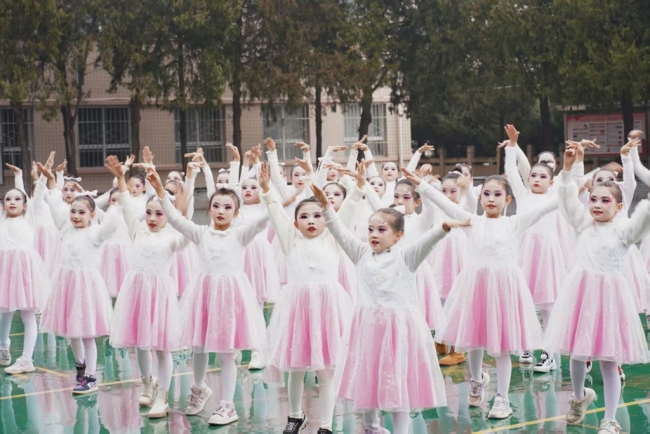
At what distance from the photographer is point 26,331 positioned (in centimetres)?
895

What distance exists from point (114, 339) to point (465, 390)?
105 inches

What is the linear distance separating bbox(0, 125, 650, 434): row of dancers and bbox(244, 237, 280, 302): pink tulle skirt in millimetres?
1489

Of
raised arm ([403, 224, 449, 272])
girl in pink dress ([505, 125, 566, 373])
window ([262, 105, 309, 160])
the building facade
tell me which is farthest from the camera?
window ([262, 105, 309, 160])

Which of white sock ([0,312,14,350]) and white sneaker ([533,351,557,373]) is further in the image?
white sock ([0,312,14,350])

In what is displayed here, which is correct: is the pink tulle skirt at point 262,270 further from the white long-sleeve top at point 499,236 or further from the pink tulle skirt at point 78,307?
the white long-sleeve top at point 499,236

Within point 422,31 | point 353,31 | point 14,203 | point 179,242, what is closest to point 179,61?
point 353,31

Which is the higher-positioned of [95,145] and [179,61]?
[179,61]

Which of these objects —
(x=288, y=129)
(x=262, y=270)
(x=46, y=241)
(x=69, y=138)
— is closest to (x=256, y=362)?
(x=262, y=270)

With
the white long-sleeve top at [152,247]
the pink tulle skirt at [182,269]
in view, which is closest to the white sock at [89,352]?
the white long-sleeve top at [152,247]

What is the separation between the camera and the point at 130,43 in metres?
24.4

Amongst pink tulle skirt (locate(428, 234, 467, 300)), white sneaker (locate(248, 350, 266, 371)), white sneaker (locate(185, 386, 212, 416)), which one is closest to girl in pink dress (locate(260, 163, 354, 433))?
white sneaker (locate(185, 386, 212, 416))

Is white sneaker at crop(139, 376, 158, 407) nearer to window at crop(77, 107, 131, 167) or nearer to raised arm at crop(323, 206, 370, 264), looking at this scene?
raised arm at crop(323, 206, 370, 264)

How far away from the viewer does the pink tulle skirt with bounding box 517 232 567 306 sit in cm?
873

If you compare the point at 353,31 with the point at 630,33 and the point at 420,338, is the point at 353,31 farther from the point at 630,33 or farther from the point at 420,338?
the point at 420,338
